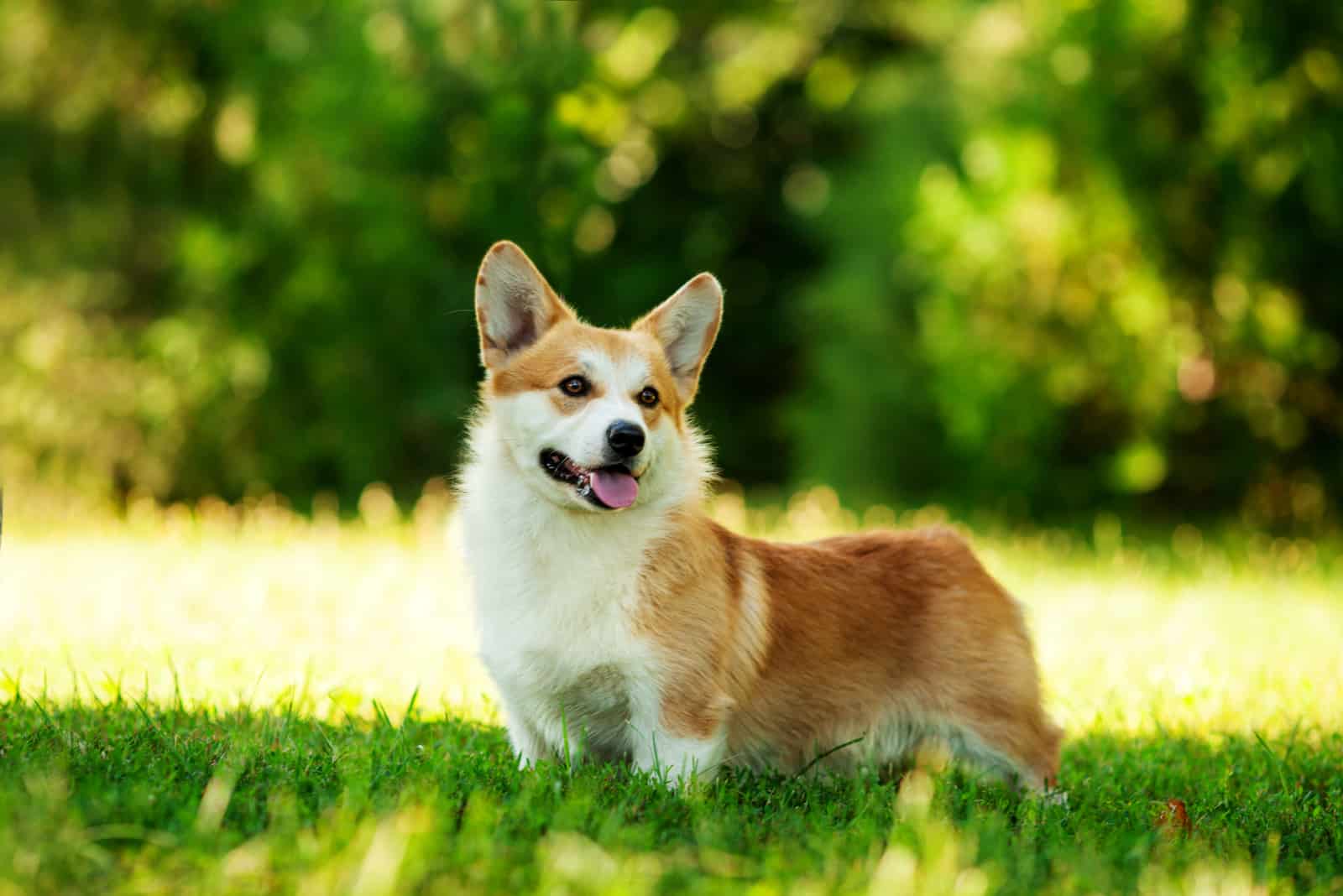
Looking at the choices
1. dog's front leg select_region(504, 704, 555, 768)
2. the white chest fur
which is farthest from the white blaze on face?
dog's front leg select_region(504, 704, 555, 768)

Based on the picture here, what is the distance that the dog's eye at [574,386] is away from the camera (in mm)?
3816

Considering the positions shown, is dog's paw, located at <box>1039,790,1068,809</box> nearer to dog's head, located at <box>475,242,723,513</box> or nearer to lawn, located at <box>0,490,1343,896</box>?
lawn, located at <box>0,490,1343,896</box>

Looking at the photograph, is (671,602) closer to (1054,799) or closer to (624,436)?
(624,436)

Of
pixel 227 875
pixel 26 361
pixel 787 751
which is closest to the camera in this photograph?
pixel 227 875

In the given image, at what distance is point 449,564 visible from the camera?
7895 mm

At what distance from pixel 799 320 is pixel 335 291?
6.59 metres

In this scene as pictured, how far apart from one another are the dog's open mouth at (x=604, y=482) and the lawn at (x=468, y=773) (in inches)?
29.0

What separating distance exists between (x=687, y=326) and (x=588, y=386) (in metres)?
0.53

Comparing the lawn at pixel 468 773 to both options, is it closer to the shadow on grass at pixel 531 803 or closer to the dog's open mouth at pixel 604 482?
the shadow on grass at pixel 531 803

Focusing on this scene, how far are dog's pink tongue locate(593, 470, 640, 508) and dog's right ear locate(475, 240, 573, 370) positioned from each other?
0.58 meters

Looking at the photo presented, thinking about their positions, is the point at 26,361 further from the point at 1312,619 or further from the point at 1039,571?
the point at 1312,619

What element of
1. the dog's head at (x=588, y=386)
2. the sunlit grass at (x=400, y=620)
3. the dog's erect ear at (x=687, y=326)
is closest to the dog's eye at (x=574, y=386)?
the dog's head at (x=588, y=386)

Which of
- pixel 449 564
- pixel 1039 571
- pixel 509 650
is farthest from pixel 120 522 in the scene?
pixel 509 650

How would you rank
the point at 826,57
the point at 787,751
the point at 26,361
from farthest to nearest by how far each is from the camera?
the point at 826,57, the point at 26,361, the point at 787,751
